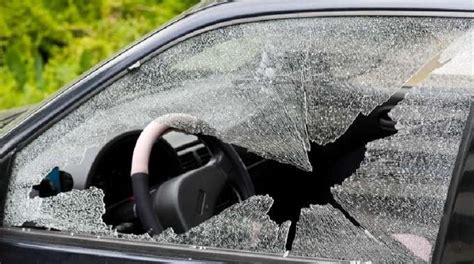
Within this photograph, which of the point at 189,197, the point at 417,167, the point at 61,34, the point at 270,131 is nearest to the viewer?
the point at 417,167

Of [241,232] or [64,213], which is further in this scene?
[64,213]

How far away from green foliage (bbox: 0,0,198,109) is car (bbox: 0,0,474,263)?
373cm

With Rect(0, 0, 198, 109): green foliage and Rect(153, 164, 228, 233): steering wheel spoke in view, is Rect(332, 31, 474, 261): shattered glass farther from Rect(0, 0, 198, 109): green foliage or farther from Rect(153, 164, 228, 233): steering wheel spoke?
Rect(0, 0, 198, 109): green foliage

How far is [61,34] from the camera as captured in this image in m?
6.45

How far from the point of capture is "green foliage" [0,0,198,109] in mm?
6043

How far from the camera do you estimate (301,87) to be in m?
2.06

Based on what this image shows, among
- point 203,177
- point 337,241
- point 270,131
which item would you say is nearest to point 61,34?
point 203,177

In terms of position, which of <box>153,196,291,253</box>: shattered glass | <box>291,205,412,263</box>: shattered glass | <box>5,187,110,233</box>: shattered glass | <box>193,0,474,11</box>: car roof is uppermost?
<box>193,0,474,11</box>: car roof

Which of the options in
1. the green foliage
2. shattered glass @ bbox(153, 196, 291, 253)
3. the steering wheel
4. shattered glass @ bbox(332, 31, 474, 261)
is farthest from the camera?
the green foliage

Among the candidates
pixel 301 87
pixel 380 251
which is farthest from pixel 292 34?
pixel 380 251

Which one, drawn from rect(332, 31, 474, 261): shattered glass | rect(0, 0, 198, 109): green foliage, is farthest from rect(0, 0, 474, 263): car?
rect(0, 0, 198, 109): green foliage

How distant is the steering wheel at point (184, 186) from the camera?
7.39ft

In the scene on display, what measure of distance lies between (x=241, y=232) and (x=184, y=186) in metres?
0.47

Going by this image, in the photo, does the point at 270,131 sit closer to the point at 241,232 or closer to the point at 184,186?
the point at 241,232
